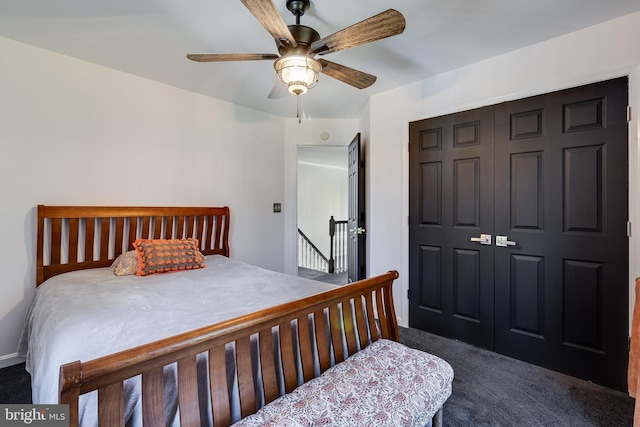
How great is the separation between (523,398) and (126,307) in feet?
8.10

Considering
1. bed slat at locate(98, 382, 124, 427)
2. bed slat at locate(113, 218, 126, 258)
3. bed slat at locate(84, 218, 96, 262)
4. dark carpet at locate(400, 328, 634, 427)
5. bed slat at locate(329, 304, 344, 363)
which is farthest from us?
bed slat at locate(113, 218, 126, 258)

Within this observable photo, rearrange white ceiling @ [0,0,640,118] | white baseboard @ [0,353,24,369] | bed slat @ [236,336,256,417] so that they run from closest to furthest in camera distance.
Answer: bed slat @ [236,336,256,417]
white ceiling @ [0,0,640,118]
white baseboard @ [0,353,24,369]

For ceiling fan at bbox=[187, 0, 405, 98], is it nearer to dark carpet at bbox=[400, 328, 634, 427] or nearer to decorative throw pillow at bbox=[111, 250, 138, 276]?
decorative throw pillow at bbox=[111, 250, 138, 276]

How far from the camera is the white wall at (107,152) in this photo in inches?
92.0

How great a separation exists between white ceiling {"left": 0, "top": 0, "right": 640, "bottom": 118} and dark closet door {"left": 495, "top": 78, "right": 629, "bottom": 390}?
0.54m

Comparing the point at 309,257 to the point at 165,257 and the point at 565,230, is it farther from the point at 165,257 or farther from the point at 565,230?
the point at 565,230

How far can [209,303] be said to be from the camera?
1583mm

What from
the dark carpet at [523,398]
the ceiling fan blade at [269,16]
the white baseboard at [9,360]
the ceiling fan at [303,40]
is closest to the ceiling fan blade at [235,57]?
the ceiling fan at [303,40]

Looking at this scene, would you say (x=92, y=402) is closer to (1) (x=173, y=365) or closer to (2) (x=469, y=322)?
(1) (x=173, y=365)

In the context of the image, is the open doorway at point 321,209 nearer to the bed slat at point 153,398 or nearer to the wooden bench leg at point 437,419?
the wooden bench leg at point 437,419

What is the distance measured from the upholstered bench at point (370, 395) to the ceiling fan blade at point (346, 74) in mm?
1655

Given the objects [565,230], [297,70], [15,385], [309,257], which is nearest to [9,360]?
[15,385]

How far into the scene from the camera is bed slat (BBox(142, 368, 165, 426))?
0.89m

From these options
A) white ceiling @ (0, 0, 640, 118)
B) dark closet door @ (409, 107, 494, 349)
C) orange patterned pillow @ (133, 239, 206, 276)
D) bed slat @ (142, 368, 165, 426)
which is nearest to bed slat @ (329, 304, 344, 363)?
bed slat @ (142, 368, 165, 426)
